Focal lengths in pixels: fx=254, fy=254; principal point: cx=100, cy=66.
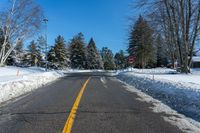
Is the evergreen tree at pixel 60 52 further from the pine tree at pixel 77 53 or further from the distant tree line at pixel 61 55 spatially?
the pine tree at pixel 77 53

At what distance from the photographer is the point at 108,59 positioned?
402 ft

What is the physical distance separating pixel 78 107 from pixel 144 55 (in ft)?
168

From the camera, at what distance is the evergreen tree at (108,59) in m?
116

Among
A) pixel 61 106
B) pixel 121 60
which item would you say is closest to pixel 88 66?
pixel 121 60

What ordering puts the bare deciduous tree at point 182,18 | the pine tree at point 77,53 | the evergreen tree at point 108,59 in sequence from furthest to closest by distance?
1. the evergreen tree at point 108,59
2. the pine tree at point 77,53
3. the bare deciduous tree at point 182,18

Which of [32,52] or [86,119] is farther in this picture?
[32,52]

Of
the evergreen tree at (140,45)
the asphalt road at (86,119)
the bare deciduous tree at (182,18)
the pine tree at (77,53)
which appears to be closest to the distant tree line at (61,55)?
the pine tree at (77,53)

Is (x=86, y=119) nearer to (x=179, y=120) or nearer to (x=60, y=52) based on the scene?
(x=179, y=120)

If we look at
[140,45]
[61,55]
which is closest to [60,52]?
[61,55]

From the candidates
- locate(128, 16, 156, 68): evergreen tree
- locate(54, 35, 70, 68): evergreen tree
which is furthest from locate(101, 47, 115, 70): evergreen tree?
locate(128, 16, 156, 68): evergreen tree

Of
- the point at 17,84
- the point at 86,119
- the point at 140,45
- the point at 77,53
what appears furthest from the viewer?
the point at 77,53

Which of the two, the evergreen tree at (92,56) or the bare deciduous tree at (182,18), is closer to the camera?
the bare deciduous tree at (182,18)

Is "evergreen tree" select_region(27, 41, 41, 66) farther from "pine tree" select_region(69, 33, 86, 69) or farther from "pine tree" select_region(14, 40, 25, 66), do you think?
"pine tree" select_region(69, 33, 86, 69)

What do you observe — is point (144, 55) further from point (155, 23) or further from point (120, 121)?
point (120, 121)
